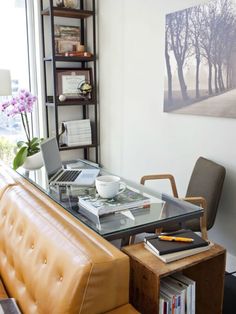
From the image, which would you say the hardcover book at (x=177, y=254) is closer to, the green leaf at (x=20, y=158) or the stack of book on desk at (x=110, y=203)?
the stack of book on desk at (x=110, y=203)

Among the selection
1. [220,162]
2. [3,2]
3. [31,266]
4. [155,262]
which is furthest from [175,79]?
[3,2]

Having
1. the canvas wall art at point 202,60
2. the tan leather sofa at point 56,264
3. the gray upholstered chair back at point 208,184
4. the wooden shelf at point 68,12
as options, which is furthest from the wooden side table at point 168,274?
the wooden shelf at point 68,12

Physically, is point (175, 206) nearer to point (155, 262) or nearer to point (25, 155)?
point (155, 262)

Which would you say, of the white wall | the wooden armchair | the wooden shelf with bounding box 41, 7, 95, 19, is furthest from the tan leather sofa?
the wooden shelf with bounding box 41, 7, 95, 19

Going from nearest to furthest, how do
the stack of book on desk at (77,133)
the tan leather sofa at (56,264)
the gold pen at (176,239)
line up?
the tan leather sofa at (56,264), the gold pen at (176,239), the stack of book on desk at (77,133)

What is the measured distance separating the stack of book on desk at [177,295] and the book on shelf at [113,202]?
1.22ft

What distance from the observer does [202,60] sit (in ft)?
7.72

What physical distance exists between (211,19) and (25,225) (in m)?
1.81

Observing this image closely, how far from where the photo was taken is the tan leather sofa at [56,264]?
1044mm

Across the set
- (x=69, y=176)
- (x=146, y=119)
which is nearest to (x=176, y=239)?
(x=69, y=176)

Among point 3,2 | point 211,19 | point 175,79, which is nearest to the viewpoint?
point 211,19

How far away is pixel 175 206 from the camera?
5.45 feet

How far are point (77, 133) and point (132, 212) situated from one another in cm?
219

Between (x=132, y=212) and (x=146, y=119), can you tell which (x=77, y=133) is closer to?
(x=146, y=119)
